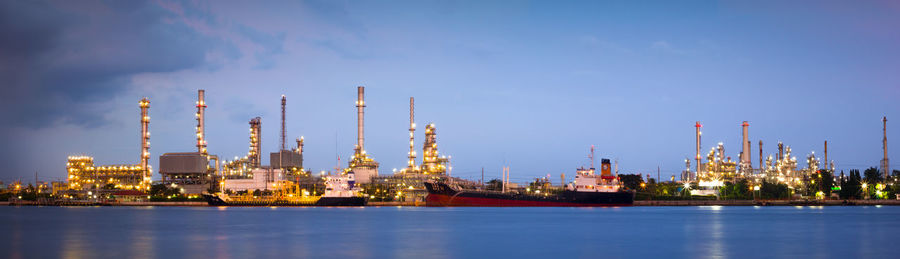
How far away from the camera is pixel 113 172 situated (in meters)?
180

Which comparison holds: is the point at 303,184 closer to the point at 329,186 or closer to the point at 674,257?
the point at 329,186

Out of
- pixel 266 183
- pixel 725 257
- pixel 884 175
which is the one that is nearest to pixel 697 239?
pixel 725 257

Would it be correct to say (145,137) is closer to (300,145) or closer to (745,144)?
(300,145)

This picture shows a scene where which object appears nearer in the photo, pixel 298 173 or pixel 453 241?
pixel 453 241

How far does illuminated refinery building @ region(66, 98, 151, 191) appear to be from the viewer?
171 m

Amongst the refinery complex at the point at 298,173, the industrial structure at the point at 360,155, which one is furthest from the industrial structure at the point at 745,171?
the industrial structure at the point at 360,155

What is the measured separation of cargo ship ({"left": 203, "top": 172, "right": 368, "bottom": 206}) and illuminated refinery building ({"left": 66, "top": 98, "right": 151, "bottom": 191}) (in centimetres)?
3079

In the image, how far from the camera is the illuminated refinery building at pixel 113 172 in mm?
171000

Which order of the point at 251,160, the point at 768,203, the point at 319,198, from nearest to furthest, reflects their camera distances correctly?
1. the point at 319,198
2. the point at 768,203
3. the point at 251,160

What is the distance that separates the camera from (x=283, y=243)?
47031mm

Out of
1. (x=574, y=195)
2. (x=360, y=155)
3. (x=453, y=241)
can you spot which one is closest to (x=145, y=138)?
(x=360, y=155)

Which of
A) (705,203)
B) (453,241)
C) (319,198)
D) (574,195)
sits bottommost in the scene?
(705,203)

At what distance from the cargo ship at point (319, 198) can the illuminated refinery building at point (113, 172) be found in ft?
101

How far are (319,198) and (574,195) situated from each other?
42.5 metres
